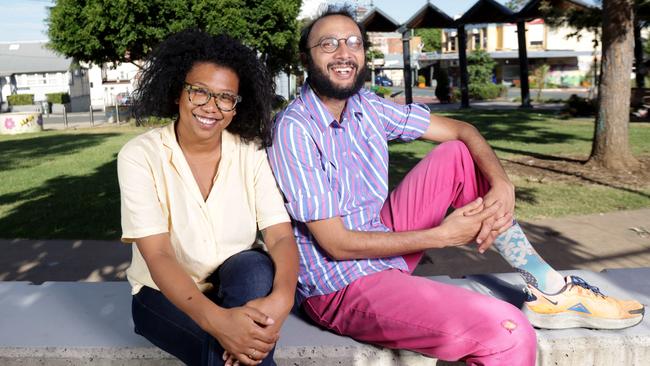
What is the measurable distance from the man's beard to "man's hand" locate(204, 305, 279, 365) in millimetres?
1059

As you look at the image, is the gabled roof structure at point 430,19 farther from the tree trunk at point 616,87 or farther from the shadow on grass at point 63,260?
the shadow on grass at point 63,260

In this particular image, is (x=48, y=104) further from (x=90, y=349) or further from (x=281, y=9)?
(x=90, y=349)

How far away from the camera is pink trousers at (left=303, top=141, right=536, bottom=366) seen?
2096 millimetres

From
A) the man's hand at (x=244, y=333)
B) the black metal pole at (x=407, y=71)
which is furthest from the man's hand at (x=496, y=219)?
the black metal pole at (x=407, y=71)

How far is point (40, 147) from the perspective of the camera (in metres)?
14.8

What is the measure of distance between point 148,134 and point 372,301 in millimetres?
1057

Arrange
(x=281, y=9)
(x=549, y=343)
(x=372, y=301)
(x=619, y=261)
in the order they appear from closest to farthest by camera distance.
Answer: (x=372, y=301) → (x=549, y=343) → (x=619, y=261) → (x=281, y=9)

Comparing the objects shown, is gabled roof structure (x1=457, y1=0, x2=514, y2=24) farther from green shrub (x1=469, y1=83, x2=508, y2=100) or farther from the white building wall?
the white building wall

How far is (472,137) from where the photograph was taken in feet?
9.56

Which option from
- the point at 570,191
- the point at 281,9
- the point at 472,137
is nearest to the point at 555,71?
the point at 281,9

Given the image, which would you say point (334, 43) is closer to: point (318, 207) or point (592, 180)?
point (318, 207)

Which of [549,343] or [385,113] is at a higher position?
[385,113]

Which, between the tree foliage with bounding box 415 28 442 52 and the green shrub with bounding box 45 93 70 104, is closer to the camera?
the green shrub with bounding box 45 93 70 104

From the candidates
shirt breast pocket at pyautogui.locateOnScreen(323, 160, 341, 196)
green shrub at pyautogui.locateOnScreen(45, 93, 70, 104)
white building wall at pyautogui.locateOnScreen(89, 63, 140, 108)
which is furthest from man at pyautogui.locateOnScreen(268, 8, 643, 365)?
white building wall at pyautogui.locateOnScreen(89, 63, 140, 108)
